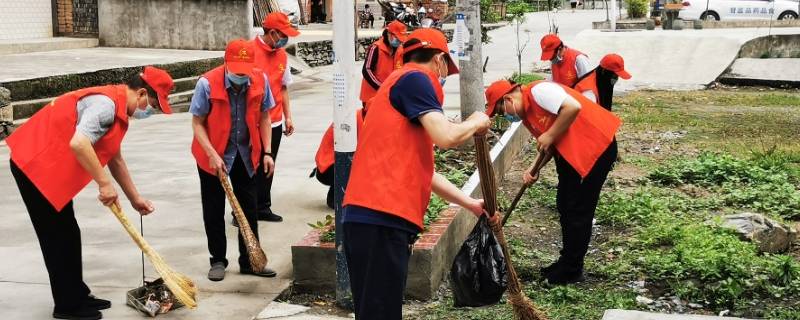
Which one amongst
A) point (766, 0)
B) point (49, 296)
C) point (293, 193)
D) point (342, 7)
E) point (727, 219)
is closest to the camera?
point (342, 7)

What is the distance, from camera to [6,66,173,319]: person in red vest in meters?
5.23

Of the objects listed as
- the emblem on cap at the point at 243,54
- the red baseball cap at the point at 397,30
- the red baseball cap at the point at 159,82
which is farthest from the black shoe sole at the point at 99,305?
the red baseball cap at the point at 397,30

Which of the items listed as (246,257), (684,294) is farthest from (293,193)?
(684,294)

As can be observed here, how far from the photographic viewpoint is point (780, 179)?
938cm

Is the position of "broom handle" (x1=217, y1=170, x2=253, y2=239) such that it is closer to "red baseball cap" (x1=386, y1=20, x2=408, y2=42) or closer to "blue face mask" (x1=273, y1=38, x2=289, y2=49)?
"blue face mask" (x1=273, y1=38, x2=289, y2=49)

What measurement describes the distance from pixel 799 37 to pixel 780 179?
14.2 metres

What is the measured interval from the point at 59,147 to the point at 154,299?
42.8 inches

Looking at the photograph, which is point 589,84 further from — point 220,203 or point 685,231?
point 220,203

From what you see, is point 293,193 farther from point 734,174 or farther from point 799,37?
point 799,37

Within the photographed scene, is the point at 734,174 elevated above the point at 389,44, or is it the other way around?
the point at 389,44

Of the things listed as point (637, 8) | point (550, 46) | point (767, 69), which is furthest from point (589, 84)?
point (637, 8)

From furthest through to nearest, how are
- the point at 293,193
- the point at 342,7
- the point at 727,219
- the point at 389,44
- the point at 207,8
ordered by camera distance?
1. the point at 207,8
2. the point at 293,193
3. the point at 389,44
4. the point at 727,219
5. the point at 342,7

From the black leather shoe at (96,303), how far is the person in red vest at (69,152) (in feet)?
0.40

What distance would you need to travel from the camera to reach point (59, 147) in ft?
17.4
